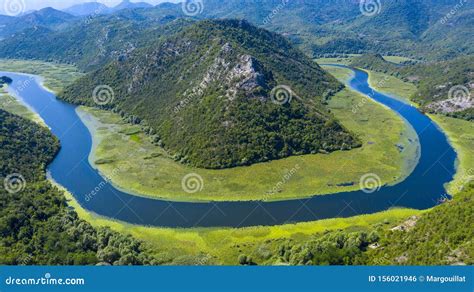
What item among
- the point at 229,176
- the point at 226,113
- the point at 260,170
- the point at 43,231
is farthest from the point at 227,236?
the point at 226,113

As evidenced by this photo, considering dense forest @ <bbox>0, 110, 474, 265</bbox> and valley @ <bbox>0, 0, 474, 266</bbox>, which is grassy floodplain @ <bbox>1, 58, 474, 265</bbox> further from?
dense forest @ <bbox>0, 110, 474, 265</bbox>

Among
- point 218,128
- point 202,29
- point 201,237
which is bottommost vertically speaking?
point 201,237

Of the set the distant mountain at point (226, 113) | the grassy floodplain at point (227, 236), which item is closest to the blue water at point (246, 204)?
the grassy floodplain at point (227, 236)

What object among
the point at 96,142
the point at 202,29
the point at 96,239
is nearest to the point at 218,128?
the point at 96,142

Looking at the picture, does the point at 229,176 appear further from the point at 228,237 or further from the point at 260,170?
the point at 228,237

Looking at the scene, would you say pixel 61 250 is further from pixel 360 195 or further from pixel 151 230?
pixel 360 195

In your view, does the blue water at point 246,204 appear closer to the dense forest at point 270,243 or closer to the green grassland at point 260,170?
the green grassland at point 260,170
